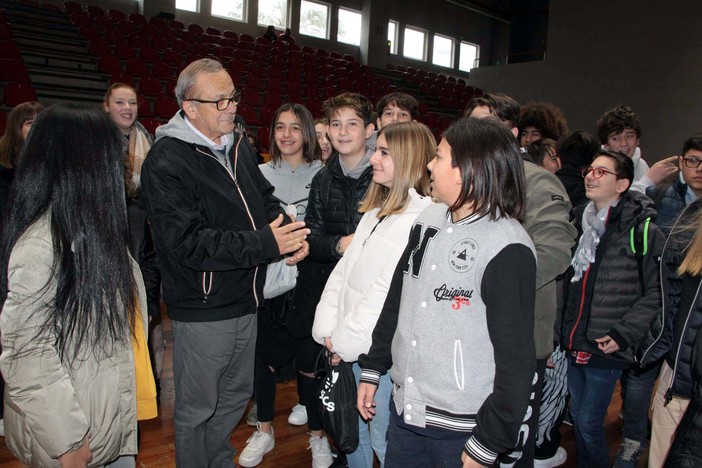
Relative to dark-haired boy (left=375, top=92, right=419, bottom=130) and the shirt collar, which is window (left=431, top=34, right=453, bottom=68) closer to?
dark-haired boy (left=375, top=92, right=419, bottom=130)

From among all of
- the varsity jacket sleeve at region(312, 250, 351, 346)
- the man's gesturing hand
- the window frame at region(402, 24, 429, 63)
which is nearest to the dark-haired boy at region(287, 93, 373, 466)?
the varsity jacket sleeve at region(312, 250, 351, 346)

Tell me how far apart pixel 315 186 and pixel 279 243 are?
2.06 feet

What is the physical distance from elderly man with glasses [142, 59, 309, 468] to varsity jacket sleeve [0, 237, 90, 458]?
19.9 inches

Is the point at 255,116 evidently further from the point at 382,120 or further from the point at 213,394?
the point at 213,394

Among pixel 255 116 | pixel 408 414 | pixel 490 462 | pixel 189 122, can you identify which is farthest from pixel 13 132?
pixel 255 116

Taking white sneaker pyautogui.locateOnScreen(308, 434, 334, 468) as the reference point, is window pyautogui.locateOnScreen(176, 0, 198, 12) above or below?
above

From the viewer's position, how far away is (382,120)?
285 centimetres

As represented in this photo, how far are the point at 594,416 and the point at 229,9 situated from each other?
13.8 meters

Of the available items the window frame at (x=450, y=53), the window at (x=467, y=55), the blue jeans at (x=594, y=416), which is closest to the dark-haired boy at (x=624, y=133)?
the blue jeans at (x=594, y=416)

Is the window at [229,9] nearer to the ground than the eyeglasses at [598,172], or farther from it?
farther from it

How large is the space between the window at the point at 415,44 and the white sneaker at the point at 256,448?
15.6 metres

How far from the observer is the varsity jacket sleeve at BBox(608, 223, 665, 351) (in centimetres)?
199

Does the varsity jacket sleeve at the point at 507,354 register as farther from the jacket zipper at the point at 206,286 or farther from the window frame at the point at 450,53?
the window frame at the point at 450,53

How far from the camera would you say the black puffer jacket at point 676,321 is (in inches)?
57.1
